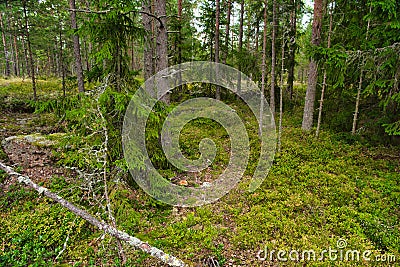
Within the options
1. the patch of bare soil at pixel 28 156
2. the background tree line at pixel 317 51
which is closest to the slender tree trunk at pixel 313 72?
the background tree line at pixel 317 51

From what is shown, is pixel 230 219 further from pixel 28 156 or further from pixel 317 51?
pixel 28 156

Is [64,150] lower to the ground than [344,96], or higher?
lower

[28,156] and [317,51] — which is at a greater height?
[317,51]

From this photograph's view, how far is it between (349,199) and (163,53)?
23.5ft

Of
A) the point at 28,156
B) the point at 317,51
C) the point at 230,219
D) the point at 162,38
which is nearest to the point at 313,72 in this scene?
the point at 317,51

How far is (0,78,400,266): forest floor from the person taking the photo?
4996 millimetres

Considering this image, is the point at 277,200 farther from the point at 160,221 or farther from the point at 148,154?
the point at 148,154

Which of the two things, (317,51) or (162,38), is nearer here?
(162,38)

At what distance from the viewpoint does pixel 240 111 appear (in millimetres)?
15711

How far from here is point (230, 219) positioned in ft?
20.8

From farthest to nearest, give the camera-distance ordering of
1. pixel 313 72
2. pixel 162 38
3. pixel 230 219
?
pixel 313 72, pixel 162 38, pixel 230 219

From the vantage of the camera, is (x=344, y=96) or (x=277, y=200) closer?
(x=277, y=200)

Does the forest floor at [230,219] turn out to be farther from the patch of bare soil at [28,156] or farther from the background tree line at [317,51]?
the background tree line at [317,51]

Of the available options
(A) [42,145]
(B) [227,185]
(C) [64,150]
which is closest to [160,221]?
(B) [227,185]
